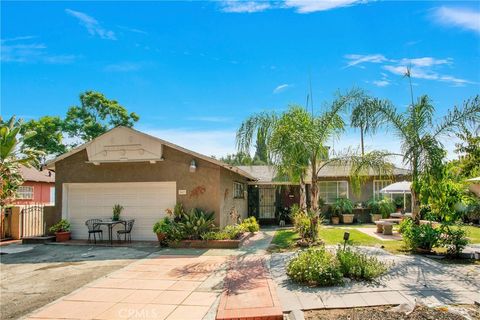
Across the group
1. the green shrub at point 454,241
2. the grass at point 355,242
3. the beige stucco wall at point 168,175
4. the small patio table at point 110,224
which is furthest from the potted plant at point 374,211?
the small patio table at point 110,224

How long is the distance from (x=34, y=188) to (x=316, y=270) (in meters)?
23.2

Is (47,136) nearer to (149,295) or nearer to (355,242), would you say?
(355,242)

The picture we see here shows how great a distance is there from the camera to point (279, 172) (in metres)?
12.8

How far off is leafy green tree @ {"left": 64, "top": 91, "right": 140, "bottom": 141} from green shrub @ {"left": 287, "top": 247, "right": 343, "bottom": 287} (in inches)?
1244

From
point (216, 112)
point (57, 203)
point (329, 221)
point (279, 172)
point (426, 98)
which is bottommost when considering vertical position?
point (329, 221)

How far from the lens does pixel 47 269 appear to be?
31.0ft

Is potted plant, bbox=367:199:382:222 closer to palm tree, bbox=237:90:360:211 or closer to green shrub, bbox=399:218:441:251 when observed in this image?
palm tree, bbox=237:90:360:211

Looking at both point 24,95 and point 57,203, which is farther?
point 24,95

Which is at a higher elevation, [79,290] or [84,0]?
[84,0]

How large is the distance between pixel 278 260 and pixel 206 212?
13.5 ft

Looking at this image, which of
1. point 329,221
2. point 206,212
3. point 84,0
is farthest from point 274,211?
point 84,0

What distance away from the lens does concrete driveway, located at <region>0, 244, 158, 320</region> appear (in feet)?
22.7

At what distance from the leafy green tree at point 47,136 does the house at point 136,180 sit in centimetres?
2119

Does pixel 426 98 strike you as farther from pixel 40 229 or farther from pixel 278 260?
pixel 40 229
